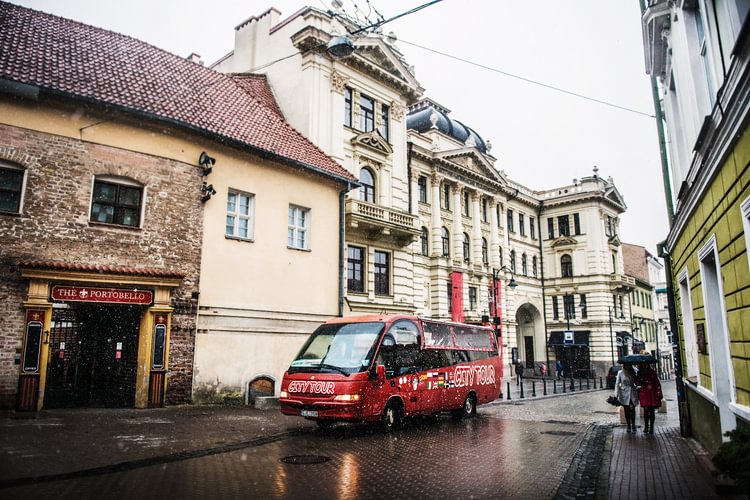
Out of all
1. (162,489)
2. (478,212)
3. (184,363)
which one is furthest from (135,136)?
(478,212)

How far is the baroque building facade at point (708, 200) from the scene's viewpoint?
20.0 feet

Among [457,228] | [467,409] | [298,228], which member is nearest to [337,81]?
[298,228]

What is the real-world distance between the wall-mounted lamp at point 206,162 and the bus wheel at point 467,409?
10.9m

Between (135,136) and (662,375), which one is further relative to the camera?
(662,375)

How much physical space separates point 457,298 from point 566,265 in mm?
19911

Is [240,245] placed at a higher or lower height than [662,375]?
higher

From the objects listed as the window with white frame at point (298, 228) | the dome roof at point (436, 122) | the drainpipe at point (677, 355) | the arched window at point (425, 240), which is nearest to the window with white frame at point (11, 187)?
the window with white frame at point (298, 228)

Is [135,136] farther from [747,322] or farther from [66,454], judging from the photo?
[747,322]

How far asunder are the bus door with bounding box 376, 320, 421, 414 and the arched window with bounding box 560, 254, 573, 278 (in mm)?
43246

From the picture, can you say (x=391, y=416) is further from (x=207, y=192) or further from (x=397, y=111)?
(x=397, y=111)

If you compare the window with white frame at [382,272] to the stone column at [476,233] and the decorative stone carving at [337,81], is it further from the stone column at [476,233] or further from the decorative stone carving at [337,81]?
the stone column at [476,233]

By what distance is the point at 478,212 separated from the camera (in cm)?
4434

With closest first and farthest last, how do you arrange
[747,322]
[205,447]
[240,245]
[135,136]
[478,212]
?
1. [747,322]
2. [205,447]
3. [135,136]
4. [240,245]
5. [478,212]

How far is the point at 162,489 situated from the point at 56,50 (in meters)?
15.1
